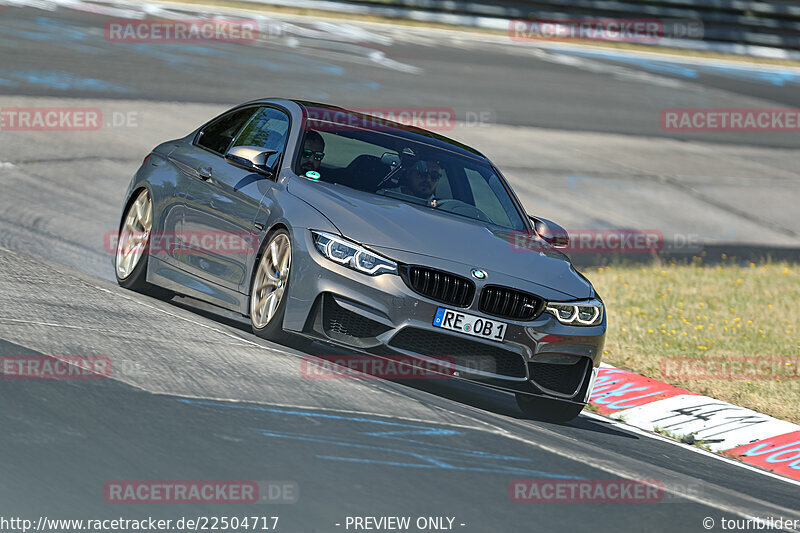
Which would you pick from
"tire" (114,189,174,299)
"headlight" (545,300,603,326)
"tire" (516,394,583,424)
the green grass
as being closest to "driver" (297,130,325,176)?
"tire" (114,189,174,299)

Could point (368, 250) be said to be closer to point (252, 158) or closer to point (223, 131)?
point (252, 158)

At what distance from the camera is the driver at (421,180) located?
8273 millimetres

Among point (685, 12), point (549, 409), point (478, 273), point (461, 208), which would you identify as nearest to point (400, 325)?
point (478, 273)

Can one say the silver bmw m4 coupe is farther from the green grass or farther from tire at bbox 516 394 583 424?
the green grass

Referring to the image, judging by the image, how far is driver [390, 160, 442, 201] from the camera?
27.1 ft

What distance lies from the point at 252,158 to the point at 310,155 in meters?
0.44

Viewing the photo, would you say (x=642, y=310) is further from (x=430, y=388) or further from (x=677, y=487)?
(x=677, y=487)

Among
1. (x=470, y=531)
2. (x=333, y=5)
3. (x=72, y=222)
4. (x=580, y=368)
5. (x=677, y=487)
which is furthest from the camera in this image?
(x=333, y=5)

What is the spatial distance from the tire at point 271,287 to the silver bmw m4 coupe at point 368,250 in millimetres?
12

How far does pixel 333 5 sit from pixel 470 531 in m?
24.1

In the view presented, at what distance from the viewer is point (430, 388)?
7902mm

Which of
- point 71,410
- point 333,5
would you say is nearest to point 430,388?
point 71,410

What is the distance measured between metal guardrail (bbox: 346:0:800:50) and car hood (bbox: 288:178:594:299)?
2091 cm

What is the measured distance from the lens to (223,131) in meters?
9.25
